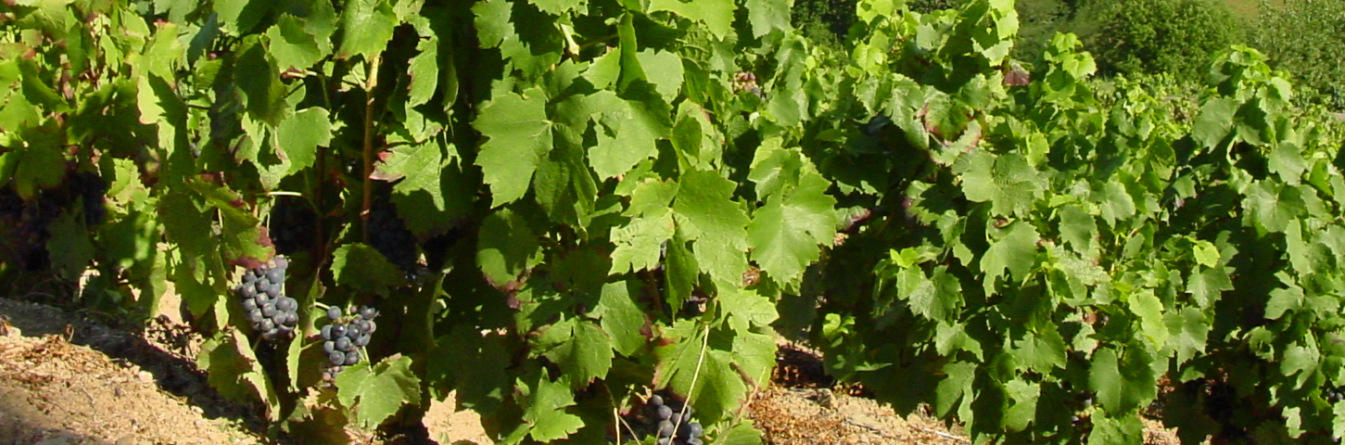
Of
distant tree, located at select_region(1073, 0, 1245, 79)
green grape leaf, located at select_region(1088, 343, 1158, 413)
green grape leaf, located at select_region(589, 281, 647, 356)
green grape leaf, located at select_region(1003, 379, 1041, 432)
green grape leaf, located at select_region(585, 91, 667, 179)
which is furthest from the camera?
distant tree, located at select_region(1073, 0, 1245, 79)

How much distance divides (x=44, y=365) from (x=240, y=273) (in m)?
0.82

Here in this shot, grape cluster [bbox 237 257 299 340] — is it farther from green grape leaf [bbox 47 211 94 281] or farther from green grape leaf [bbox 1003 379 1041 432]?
green grape leaf [bbox 1003 379 1041 432]

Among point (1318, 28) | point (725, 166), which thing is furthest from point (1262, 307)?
point (1318, 28)

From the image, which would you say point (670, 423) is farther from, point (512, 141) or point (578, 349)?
point (512, 141)

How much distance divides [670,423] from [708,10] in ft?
2.31

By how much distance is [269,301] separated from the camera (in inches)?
82.8

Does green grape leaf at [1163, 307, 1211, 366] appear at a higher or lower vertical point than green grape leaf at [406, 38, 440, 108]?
lower

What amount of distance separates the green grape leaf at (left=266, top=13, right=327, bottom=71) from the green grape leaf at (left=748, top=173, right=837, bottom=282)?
727 mm

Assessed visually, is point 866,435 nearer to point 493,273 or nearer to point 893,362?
point 893,362

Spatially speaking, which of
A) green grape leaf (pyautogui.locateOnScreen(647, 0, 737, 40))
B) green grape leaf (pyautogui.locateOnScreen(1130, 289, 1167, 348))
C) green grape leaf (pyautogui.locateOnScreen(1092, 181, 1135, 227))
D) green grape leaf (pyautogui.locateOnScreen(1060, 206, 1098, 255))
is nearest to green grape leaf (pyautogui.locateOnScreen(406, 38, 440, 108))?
green grape leaf (pyautogui.locateOnScreen(647, 0, 737, 40))

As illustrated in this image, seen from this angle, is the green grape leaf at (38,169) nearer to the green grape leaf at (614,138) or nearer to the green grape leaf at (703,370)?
the green grape leaf at (703,370)

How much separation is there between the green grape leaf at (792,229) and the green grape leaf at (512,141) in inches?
16.0

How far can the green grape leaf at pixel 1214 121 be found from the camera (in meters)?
4.01

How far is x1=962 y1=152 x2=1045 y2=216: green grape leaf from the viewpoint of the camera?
3.27 metres
